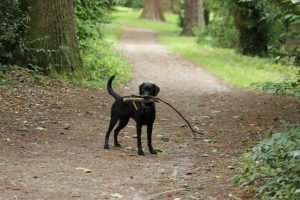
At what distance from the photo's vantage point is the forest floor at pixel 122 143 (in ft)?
21.8

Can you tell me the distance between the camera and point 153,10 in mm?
65438

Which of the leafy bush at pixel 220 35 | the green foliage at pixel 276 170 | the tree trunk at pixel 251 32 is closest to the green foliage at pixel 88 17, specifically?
the tree trunk at pixel 251 32

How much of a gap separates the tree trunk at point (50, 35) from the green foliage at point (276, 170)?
360 inches

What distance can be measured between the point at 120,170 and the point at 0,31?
319 inches

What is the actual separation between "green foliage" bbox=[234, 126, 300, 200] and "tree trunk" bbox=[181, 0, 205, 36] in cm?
3692

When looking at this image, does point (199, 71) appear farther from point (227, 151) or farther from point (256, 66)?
point (227, 151)

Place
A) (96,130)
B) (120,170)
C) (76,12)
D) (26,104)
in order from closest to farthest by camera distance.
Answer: (120,170) → (96,130) → (26,104) → (76,12)

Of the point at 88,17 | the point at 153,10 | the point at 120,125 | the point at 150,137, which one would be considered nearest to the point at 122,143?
the point at 120,125

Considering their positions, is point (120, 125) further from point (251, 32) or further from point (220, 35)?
point (220, 35)

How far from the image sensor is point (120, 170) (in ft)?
24.6

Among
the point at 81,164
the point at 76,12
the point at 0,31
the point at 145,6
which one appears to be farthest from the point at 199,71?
the point at 145,6

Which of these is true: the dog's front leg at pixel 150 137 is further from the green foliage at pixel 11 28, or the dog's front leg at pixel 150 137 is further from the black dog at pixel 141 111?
the green foliage at pixel 11 28

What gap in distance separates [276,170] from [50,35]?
968 centimetres

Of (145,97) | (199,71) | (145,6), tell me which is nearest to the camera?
(145,97)
